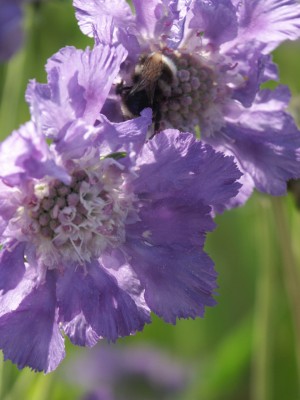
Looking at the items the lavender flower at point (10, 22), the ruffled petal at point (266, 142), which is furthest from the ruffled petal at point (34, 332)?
the lavender flower at point (10, 22)

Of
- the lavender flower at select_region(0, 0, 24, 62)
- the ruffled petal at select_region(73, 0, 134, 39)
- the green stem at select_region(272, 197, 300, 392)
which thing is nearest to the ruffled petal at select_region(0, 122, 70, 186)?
the ruffled petal at select_region(73, 0, 134, 39)

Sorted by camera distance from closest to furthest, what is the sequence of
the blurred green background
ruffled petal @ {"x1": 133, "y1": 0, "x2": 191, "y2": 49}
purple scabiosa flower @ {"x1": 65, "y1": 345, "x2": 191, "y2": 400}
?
ruffled petal @ {"x1": 133, "y1": 0, "x2": 191, "y2": 49} → the blurred green background → purple scabiosa flower @ {"x1": 65, "y1": 345, "x2": 191, "y2": 400}

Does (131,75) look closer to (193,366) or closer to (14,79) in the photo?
(14,79)

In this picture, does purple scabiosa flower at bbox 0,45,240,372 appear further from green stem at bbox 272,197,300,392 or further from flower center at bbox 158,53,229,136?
green stem at bbox 272,197,300,392

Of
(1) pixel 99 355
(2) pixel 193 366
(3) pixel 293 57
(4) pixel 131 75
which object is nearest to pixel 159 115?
(4) pixel 131 75

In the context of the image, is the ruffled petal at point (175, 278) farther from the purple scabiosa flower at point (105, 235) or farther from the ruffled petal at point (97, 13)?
the ruffled petal at point (97, 13)

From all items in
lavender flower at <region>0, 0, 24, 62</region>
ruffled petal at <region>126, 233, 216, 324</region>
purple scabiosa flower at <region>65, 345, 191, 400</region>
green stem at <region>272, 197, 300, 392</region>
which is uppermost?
ruffled petal at <region>126, 233, 216, 324</region>
